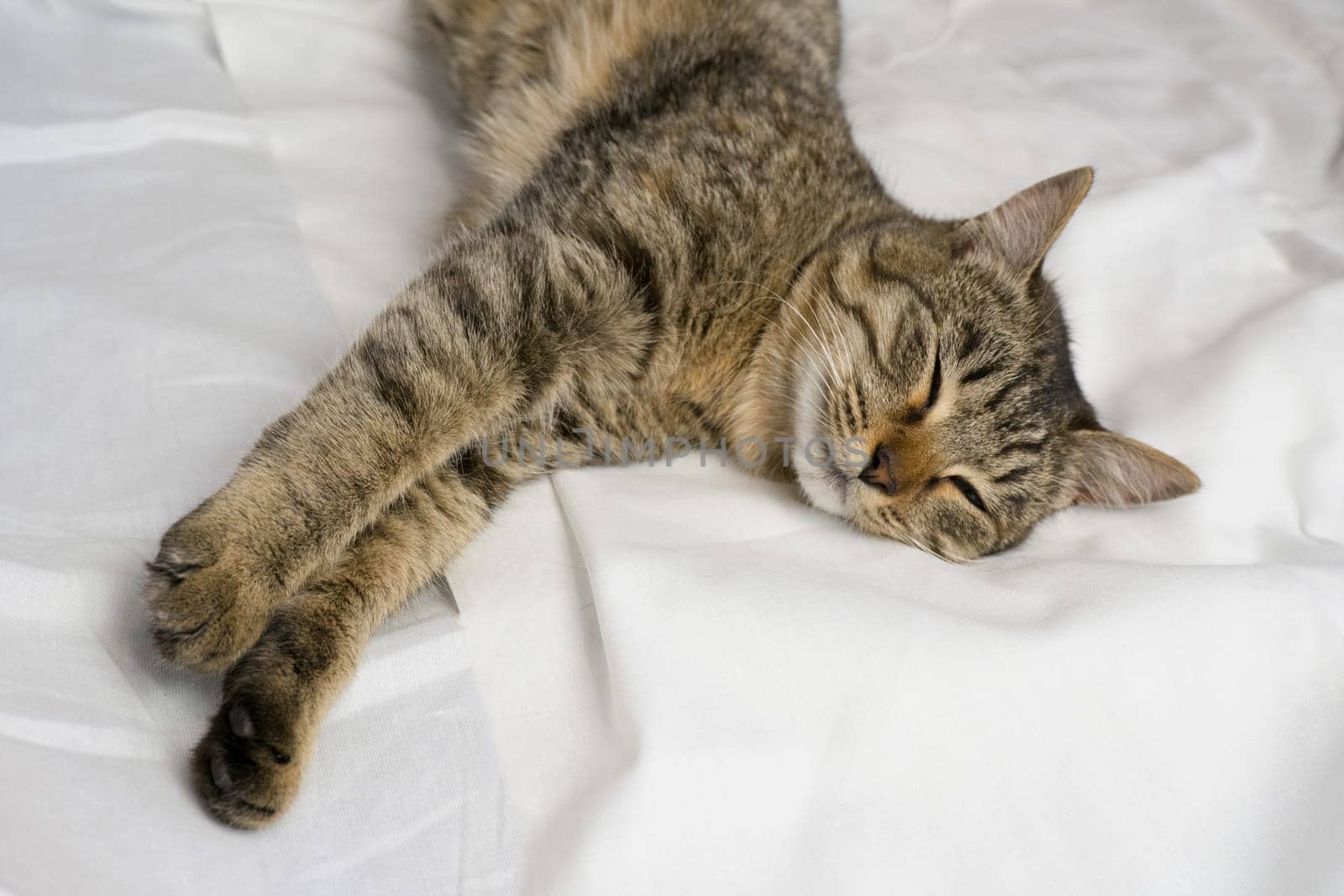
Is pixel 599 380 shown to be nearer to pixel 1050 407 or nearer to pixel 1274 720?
pixel 1050 407

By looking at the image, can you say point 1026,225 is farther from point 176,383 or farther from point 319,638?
point 176,383

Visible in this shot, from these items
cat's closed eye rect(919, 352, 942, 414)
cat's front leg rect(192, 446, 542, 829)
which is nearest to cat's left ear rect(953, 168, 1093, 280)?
cat's closed eye rect(919, 352, 942, 414)

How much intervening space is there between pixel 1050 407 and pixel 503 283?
0.89 meters

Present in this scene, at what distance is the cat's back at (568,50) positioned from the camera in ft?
6.08

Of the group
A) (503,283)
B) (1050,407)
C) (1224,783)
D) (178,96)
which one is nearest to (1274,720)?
(1224,783)

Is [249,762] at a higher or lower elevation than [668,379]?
lower

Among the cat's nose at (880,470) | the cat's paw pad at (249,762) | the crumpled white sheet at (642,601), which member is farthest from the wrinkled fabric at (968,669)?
the cat's paw pad at (249,762)

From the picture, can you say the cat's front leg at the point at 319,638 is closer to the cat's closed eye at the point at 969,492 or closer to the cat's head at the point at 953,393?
the cat's head at the point at 953,393

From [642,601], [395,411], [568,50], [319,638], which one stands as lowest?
[319,638]

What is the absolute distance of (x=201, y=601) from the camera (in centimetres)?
110

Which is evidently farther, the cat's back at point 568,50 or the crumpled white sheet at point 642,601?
the cat's back at point 568,50

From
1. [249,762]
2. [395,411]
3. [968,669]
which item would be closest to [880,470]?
[968,669]

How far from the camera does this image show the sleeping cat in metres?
1.20

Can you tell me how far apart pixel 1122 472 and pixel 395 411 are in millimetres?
1162
